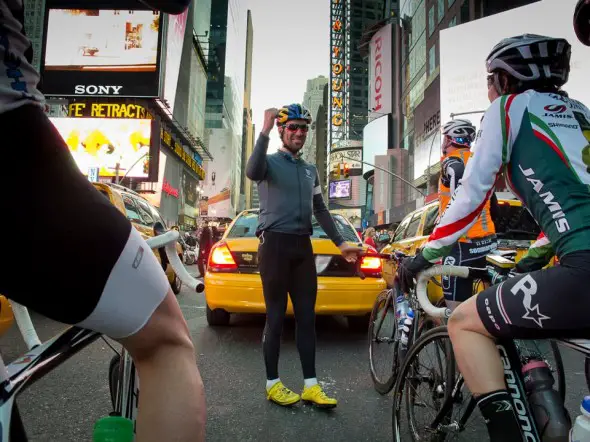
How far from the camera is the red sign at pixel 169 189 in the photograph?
51281mm

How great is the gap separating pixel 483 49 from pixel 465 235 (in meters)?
33.8

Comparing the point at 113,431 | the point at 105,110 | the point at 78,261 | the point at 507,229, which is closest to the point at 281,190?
the point at 113,431

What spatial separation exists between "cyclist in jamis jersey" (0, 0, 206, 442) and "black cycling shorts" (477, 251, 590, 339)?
3.56 feet

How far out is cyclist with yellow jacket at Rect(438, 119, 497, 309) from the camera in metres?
3.30

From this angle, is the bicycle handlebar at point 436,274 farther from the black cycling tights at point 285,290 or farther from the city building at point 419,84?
the city building at point 419,84

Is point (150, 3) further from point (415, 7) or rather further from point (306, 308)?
point (415, 7)

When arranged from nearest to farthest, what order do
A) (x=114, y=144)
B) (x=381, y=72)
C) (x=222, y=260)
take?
(x=222, y=260) → (x=114, y=144) → (x=381, y=72)

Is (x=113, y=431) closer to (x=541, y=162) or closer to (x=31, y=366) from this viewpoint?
(x=31, y=366)

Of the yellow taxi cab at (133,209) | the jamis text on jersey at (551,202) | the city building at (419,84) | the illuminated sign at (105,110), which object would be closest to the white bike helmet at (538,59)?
the jamis text on jersey at (551,202)

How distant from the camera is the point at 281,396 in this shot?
3025 mm

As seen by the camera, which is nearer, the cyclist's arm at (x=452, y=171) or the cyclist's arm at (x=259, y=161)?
the cyclist's arm at (x=259, y=161)

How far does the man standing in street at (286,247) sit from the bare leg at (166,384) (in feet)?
7.29

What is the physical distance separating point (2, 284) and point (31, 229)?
12 centimetres

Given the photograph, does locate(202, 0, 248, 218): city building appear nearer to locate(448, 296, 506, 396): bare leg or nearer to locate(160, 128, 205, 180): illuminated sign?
locate(160, 128, 205, 180): illuminated sign
